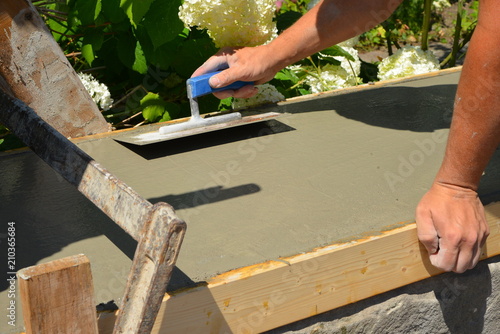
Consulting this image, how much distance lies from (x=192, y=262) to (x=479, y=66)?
2.48ft

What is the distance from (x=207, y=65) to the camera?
213 cm

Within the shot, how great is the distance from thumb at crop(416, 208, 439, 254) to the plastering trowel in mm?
821

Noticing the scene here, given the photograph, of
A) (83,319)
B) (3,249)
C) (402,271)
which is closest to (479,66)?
(402,271)

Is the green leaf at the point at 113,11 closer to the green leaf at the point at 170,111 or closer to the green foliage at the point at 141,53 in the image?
the green foliage at the point at 141,53

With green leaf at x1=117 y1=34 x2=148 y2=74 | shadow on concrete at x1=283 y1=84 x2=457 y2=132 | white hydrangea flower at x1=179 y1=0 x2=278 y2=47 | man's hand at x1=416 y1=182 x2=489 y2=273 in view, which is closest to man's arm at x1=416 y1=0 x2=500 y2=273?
man's hand at x1=416 y1=182 x2=489 y2=273

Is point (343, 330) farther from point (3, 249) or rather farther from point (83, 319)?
point (3, 249)

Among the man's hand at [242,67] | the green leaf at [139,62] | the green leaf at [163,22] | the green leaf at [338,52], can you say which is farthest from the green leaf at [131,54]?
the green leaf at [338,52]

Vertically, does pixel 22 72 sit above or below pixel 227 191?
above

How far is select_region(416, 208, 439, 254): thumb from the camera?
1.43 metres

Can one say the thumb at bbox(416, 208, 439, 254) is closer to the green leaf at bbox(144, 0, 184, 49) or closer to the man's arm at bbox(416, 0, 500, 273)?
the man's arm at bbox(416, 0, 500, 273)

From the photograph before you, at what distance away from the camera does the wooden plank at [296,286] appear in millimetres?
1224

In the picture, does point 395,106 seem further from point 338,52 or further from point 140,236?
point 140,236

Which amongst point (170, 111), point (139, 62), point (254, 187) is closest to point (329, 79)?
point (170, 111)

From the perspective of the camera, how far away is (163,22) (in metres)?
2.33
